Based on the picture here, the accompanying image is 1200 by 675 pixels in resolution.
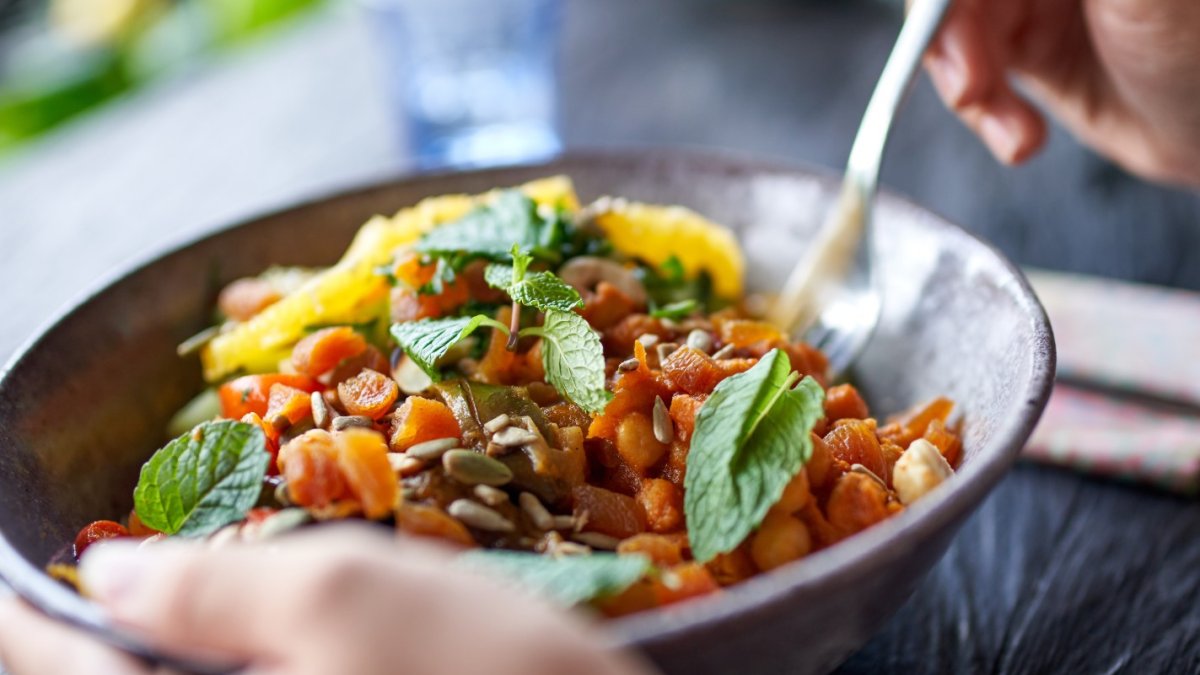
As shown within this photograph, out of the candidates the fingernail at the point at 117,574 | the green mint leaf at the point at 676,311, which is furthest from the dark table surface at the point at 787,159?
the fingernail at the point at 117,574

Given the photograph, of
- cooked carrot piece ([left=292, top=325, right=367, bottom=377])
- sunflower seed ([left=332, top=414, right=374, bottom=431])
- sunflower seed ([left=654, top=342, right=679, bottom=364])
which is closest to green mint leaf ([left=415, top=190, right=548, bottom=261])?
cooked carrot piece ([left=292, top=325, right=367, bottom=377])

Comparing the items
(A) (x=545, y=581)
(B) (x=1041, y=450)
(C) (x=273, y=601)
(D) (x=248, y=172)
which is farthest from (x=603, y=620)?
(D) (x=248, y=172)

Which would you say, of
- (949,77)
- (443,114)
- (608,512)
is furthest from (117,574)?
(443,114)

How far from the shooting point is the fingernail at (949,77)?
9.34ft

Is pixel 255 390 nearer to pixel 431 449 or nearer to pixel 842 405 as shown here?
pixel 431 449

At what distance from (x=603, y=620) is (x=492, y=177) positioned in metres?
1.59

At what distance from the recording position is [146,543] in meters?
1.58

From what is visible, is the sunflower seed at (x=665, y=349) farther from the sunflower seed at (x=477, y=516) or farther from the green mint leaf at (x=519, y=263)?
the sunflower seed at (x=477, y=516)

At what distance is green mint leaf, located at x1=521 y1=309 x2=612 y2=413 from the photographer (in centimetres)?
172

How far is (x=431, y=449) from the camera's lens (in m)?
1.63

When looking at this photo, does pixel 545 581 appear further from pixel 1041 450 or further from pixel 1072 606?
pixel 1041 450

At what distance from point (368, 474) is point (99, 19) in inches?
196

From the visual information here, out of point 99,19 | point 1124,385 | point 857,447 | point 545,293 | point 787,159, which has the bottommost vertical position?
point 1124,385

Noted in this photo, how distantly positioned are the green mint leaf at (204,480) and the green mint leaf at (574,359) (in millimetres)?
488
